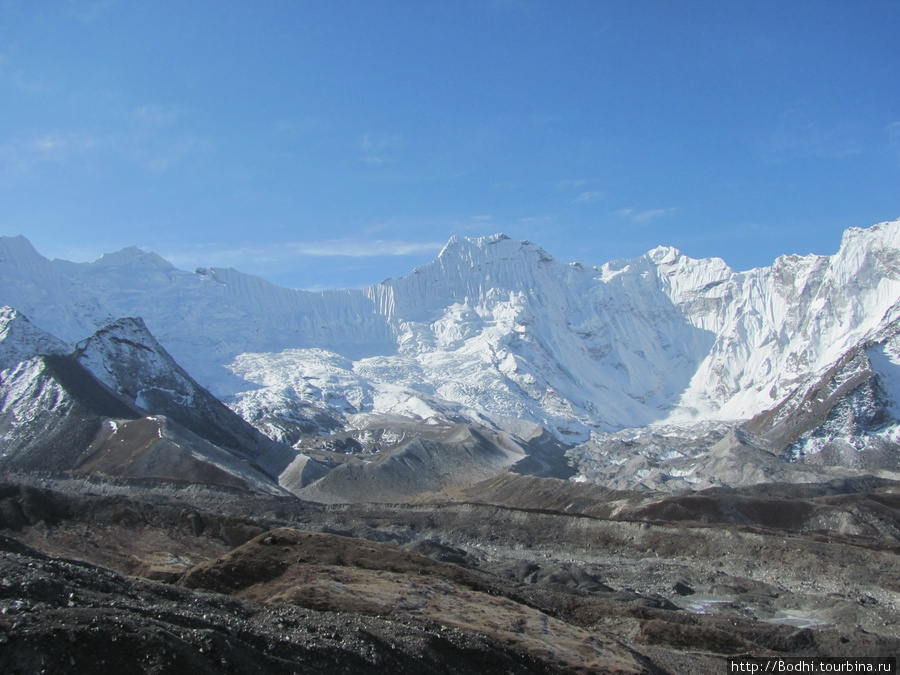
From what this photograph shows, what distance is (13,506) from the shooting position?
69.6 metres

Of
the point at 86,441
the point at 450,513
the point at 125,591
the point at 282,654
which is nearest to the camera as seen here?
the point at 282,654

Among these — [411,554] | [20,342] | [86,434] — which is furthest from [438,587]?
[20,342]

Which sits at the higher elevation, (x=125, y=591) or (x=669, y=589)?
(x=125, y=591)

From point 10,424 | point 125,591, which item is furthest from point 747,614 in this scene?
point 10,424

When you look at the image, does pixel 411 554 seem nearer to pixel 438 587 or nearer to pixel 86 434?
pixel 438 587

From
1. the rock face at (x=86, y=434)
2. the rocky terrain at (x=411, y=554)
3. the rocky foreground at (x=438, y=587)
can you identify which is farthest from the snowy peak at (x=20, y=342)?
the rocky foreground at (x=438, y=587)

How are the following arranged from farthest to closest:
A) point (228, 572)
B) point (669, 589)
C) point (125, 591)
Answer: point (669, 589) < point (228, 572) < point (125, 591)

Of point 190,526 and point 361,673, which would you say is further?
point 190,526

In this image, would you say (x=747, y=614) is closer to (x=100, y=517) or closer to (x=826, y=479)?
(x=100, y=517)

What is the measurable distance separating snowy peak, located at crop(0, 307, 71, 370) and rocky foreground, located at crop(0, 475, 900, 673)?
78911 millimetres

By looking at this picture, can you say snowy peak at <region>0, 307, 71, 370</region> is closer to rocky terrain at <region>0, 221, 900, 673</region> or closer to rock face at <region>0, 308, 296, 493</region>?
rock face at <region>0, 308, 296, 493</region>

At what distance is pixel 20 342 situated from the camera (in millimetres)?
185000

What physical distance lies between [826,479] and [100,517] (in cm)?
13565

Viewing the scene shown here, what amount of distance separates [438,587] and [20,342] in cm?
17653
